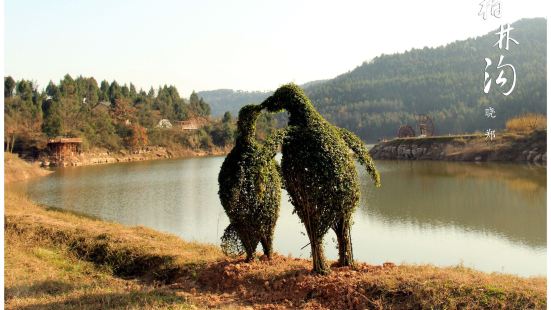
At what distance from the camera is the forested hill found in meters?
75.6

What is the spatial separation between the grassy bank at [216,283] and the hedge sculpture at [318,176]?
2.53 ft

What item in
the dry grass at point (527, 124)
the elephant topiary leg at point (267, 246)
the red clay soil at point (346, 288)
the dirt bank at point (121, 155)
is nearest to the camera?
the red clay soil at point (346, 288)

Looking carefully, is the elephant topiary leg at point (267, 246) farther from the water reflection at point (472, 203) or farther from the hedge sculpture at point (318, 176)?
the water reflection at point (472, 203)

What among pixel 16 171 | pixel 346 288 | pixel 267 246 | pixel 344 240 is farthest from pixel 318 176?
pixel 16 171

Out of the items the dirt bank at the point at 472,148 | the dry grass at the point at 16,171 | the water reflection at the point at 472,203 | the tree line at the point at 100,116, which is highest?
the tree line at the point at 100,116

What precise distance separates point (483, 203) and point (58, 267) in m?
16.7

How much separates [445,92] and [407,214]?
93376 millimetres

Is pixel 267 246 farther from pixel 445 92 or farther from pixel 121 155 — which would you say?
pixel 445 92

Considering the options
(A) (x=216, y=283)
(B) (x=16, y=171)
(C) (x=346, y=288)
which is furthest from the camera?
(B) (x=16, y=171)

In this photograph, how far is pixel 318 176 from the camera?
777cm

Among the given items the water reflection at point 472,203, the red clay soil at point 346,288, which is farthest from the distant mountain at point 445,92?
the red clay soil at point 346,288

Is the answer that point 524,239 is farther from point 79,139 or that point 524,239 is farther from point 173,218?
point 79,139

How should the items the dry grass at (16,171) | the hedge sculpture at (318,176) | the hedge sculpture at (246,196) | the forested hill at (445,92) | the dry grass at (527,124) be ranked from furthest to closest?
1. the forested hill at (445,92)
2. the dry grass at (527,124)
3. the dry grass at (16,171)
4. the hedge sculpture at (246,196)
5. the hedge sculpture at (318,176)

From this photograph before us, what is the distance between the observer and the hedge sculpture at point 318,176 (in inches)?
307
